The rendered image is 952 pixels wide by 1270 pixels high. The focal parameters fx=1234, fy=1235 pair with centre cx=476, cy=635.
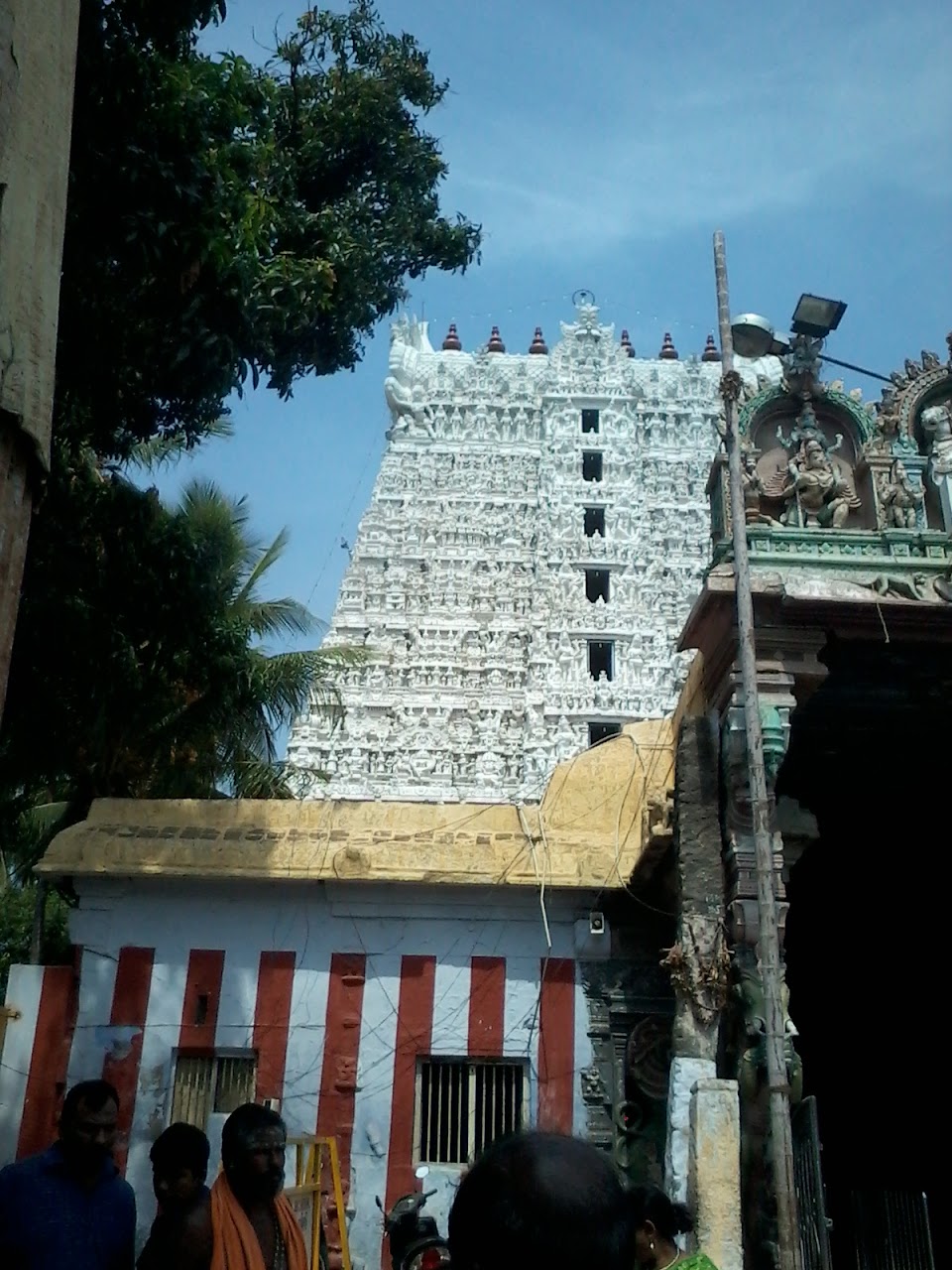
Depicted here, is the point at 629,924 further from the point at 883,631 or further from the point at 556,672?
the point at 556,672

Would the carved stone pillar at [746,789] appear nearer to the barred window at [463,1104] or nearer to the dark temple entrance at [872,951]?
the dark temple entrance at [872,951]

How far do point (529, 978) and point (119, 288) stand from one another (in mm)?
5911

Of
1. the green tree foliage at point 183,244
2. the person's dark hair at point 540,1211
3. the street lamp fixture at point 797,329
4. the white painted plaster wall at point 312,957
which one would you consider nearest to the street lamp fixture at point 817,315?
the street lamp fixture at point 797,329

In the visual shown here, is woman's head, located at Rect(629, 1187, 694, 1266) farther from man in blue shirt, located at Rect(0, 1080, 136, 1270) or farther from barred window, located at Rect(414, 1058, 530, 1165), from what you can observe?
barred window, located at Rect(414, 1058, 530, 1165)

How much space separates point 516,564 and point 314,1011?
2543 cm

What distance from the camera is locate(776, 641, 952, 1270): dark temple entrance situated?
11.0 metres

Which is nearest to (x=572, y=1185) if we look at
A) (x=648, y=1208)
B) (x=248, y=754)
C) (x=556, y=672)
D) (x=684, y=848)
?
(x=648, y=1208)

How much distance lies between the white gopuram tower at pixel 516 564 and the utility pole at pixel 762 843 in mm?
22357

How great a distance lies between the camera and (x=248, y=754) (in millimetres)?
16594

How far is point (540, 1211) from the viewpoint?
196 cm

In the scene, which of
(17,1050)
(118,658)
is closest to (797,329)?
(118,658)

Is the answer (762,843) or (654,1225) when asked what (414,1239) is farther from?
(762,843)

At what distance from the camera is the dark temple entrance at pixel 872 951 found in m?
11.0

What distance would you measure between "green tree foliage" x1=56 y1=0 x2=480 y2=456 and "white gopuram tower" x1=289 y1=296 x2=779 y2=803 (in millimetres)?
21298
